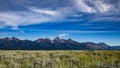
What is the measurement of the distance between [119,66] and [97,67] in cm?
120

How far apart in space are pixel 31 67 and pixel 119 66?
4.82 m

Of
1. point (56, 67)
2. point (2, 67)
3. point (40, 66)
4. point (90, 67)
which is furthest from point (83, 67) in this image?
point (2, 67)

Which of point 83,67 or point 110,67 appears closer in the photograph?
point 110,67

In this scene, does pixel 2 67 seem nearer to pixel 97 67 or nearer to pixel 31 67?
pixel 31 67

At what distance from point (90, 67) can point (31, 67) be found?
11.0ft

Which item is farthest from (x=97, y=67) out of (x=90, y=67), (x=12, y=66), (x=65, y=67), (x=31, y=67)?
(x=12, y=66)

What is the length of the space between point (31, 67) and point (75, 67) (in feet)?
8.09

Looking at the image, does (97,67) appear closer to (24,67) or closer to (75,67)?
(75,67)

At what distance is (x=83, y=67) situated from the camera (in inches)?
547

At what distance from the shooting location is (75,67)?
13.7 m

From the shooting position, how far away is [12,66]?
13.6 meters

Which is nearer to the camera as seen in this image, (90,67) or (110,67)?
(110,67)

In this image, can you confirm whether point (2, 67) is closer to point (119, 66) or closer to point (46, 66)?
point (46, 66)

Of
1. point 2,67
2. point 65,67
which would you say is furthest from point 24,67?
point 65,67
